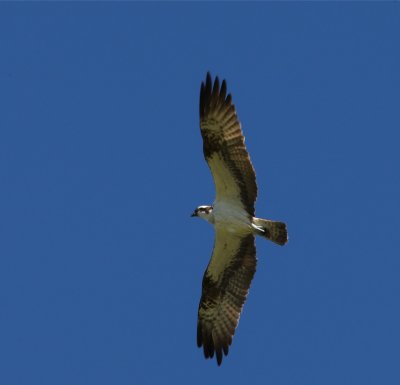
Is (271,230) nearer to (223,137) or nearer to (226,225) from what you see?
(226,225)

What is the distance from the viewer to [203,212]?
15.1 meters

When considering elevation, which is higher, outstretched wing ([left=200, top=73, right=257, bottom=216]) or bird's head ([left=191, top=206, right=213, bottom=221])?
outstretched wing ([left=200, top=73, right=257, bottom=216])

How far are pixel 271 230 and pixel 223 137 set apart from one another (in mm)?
1715

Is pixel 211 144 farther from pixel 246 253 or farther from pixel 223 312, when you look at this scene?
pixel 223 312

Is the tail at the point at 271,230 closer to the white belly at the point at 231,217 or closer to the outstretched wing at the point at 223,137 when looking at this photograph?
the white belly at the point at 231,217

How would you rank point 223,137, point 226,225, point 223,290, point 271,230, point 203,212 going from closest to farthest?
point 223,137, point 271,230, point 226,225, point 203,212, point 223,290

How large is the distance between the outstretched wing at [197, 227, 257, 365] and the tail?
42 cm

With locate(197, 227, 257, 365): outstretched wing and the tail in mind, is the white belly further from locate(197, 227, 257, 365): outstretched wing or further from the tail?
locate(197, 227, 257, 365): outstretched wing

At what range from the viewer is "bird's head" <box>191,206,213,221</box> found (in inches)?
592

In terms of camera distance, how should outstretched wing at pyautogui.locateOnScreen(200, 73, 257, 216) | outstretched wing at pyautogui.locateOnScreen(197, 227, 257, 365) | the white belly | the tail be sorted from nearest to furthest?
outstretched wing at pyautogui.locateOnScreen(200, 73, 257, 216)
the tail
the white belly
outstretched wing at pyautogui.locateOnScreen(197, 227, 257, 365)

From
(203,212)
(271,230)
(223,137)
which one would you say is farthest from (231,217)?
(223,137)

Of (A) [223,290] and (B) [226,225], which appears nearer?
(B) [226,225]

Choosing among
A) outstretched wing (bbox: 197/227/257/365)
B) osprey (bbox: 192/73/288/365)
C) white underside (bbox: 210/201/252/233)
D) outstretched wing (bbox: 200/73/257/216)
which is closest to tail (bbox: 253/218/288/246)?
osprey (bbox: 192/73/288/365)

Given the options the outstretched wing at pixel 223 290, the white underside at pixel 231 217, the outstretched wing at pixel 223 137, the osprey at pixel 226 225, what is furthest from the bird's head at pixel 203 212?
the outstretched wing at pixel 223 137
